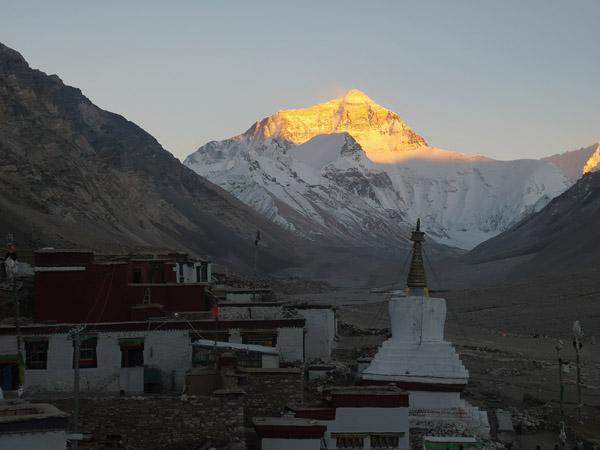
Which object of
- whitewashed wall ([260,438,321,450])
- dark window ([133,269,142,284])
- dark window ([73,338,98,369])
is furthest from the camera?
dark window ([133,269,142,284])

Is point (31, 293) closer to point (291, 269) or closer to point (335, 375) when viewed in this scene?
point (335, 375)

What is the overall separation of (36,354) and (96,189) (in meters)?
84.7

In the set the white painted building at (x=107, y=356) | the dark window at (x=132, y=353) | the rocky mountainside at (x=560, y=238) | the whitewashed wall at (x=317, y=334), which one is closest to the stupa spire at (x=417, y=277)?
the white painted building at (x=107, y=356)

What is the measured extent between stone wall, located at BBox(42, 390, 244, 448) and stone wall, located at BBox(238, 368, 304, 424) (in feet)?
6.48

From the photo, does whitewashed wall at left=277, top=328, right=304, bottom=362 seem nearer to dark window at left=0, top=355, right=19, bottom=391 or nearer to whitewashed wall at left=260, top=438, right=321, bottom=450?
dark window at left=0, top=355, right=19, bottom=391

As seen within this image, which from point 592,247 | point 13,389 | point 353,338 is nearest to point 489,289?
point 592,247

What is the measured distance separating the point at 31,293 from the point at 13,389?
23.3 feet

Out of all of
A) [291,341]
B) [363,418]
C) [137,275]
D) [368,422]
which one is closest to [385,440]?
[368,422]

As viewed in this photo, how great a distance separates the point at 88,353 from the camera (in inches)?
871

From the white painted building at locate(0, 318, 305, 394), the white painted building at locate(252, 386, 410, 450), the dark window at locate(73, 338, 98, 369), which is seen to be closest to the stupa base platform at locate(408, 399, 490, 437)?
the white painted building at locate(252, 386, 410, 450)

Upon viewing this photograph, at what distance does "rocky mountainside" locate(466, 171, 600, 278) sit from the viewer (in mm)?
104625

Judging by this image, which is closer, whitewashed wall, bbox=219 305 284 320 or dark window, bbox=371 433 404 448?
dark window, bbox=371 433 404 448

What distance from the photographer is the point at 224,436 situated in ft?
53.1

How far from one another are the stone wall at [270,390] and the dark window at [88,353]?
5.24m
